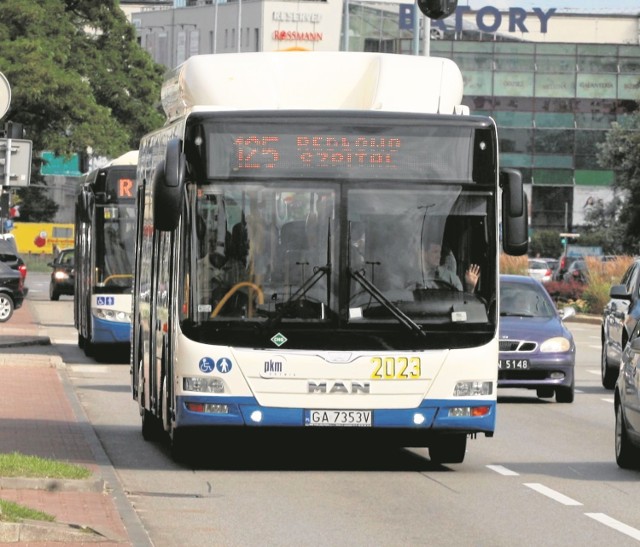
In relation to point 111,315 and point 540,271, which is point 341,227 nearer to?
point 111,315

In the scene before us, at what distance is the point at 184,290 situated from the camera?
13688mm

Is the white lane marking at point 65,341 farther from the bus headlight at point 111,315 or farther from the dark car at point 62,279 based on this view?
the dark car at point 62,279

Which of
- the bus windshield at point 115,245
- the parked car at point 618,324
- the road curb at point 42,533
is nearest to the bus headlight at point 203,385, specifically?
the road curb at point 42,533

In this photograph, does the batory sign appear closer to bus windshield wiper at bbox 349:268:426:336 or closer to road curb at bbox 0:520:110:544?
bus windshield wiper at bbox 349:268:426:336

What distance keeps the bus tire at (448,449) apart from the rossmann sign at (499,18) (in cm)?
10299

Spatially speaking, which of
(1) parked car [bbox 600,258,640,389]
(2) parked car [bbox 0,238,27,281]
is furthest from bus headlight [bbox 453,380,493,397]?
(2) parked car [bbox 0,238,27,281]

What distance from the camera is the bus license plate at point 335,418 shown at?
44.5 feet

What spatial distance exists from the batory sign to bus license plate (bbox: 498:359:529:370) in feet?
315

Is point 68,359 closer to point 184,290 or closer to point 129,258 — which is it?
point 129,258

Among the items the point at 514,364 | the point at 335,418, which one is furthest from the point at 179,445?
the point at 514,364

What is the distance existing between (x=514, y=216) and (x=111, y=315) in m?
15.3

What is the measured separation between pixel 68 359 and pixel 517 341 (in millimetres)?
9577

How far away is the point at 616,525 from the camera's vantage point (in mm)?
11133

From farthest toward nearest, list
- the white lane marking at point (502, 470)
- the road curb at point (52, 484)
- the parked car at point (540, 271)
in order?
1. the parked car at point (540, 271)
2. the white lane marking at point (502, 470)
3. the road curb at point (52, 484)
